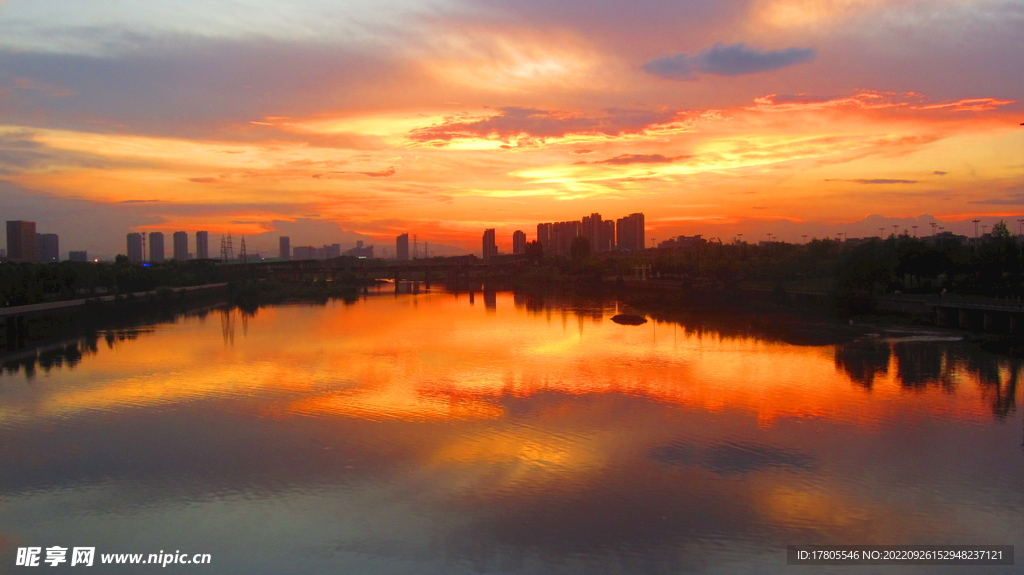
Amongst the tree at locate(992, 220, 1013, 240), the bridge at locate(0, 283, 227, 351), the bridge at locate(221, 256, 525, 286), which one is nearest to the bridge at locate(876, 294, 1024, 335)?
the tree at locate(992, 220, 1013, 240)

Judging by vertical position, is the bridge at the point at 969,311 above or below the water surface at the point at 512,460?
above

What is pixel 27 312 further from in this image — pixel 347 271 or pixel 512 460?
pixel 347 271

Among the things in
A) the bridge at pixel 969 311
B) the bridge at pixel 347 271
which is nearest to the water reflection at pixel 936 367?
the bridge at pixel 969 311

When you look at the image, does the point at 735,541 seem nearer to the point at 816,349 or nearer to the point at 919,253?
the point at 816,349

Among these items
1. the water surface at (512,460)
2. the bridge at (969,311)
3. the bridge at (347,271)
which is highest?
the bridge at (347,271)

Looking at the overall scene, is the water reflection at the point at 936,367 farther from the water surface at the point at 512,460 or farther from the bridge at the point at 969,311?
the bridge at the point at 969,311

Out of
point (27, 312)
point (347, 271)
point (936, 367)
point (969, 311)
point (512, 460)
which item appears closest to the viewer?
point (512, 460)

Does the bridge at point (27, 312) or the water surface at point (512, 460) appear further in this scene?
the bridge at point (27, 312)

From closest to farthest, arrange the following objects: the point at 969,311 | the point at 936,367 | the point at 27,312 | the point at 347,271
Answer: the point at 936,367, the point at 969,311, the point at 27,312, the point at 347,271

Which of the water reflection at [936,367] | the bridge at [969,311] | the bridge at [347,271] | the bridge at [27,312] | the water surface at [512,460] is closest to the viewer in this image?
the water surface at [512,460]

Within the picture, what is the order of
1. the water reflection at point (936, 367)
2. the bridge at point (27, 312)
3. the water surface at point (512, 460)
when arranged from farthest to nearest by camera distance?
1. the bridge at point (27, 312)
2. the water reflection at point (936, 367)
3. the water surface at point (512, 460)

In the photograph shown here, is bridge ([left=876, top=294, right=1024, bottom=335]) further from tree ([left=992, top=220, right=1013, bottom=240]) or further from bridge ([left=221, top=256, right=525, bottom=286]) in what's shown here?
bridge ([left=221, top=256, right=525, bottom=286])

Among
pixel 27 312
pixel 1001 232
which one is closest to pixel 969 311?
pixel 1001 232

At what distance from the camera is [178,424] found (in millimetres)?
10570
